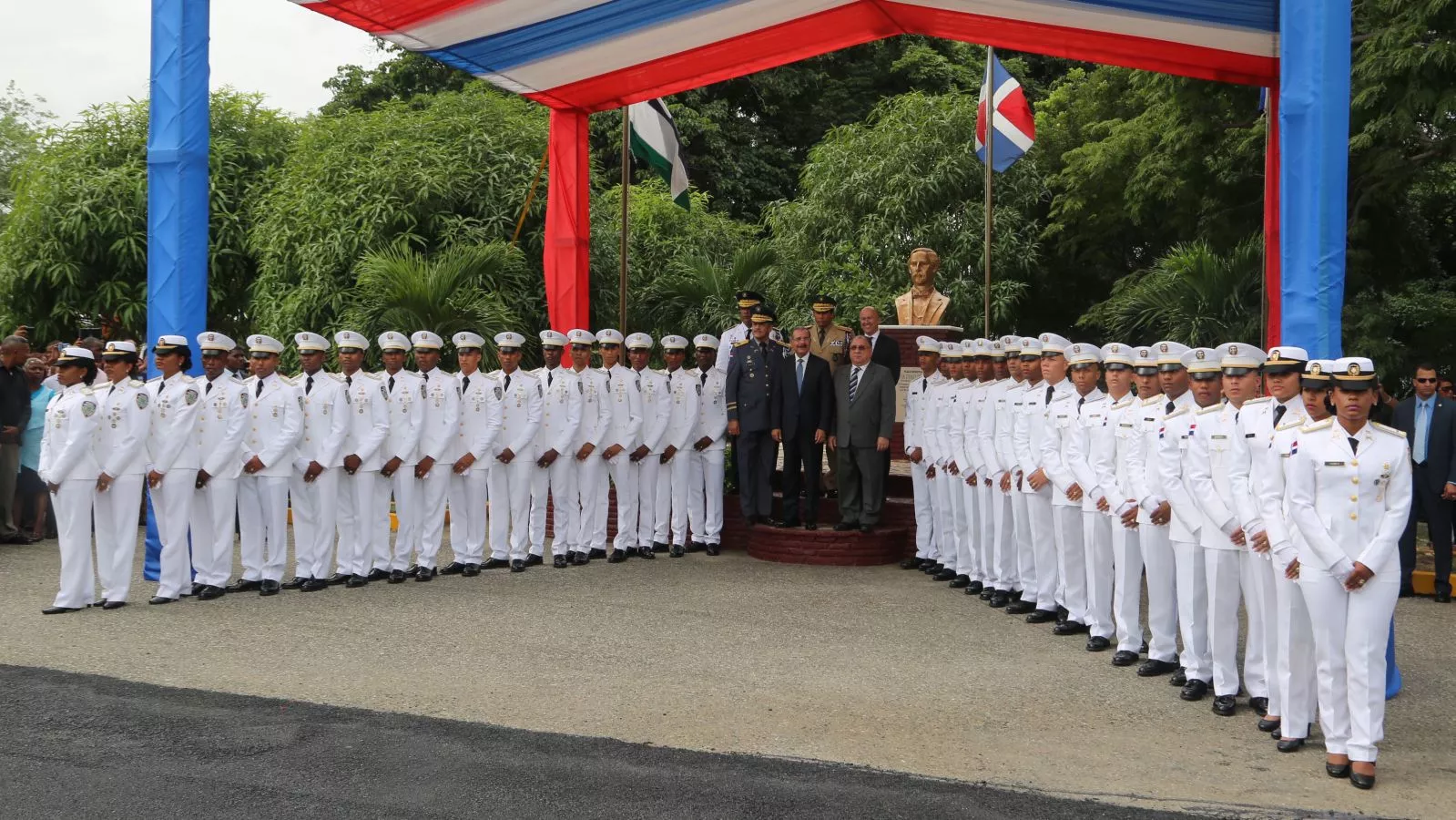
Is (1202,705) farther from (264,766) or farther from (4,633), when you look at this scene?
(4,633)

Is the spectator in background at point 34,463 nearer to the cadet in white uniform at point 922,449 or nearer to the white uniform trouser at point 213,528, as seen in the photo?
the white uniform trouser at point 213,528

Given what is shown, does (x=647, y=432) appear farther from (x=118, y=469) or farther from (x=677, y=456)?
(x=118, y=469)

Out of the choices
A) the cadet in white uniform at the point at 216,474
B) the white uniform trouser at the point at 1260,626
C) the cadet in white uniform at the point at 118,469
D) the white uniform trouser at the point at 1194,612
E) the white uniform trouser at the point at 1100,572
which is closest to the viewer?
the white uniform trouser at the point at 1260,626

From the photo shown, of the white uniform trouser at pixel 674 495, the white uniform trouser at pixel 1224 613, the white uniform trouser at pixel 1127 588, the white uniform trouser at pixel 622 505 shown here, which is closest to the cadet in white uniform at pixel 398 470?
the white uniform trouser at pixel 622 505

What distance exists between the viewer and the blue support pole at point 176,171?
30.9ft

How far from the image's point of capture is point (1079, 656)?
756 cm

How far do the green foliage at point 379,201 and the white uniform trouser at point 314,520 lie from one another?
7.00 meters

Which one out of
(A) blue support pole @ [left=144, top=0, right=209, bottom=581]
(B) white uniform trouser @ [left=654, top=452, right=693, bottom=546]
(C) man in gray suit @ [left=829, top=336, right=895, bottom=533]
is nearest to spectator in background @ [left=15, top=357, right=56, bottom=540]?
(A) blue support pole @ [left=144, top=0, right=209, bottom=581]

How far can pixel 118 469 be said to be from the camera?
8.56m

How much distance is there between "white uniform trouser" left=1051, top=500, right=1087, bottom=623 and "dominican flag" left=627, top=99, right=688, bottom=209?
6.62 metres

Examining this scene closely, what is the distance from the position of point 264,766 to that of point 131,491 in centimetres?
417

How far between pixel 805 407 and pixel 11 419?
6.85m

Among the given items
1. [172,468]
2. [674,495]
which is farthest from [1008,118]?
[172,468]

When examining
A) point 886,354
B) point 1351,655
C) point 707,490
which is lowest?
point 1351,655
